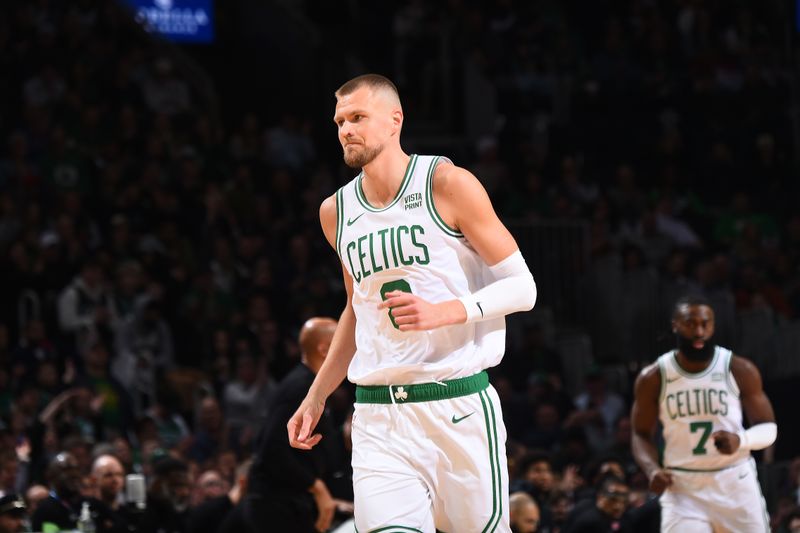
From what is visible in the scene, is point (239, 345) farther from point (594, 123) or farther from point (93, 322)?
point (594, 123)

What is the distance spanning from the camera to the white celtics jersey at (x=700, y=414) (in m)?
8.57

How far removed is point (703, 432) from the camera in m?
8.58

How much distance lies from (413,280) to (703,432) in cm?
365

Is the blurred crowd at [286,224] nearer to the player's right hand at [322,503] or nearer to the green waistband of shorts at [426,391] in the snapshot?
the player's right hand at [322,503]

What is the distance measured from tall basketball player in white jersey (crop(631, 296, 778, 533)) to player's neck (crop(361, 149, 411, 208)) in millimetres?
3462

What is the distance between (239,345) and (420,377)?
8.70m

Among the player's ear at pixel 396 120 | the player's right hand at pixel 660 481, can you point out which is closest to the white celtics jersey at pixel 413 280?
the player's ear at pixel 396 120

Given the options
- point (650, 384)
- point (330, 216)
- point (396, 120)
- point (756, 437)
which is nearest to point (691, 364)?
point (650, 384)

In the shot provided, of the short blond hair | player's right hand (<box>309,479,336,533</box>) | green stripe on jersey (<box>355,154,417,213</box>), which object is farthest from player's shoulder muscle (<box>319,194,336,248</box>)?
player's right hand (<box>309,479,336,533</box>)

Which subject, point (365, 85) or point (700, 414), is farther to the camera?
point (700, 414)

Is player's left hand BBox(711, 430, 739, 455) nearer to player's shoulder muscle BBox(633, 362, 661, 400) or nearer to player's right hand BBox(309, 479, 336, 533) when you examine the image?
player's shoulder muscle BBox(633, 362, 661, 400)

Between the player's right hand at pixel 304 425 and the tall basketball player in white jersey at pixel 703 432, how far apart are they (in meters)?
3.33

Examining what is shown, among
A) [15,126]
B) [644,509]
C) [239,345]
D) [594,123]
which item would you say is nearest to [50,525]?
[644,509]

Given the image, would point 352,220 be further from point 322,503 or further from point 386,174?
point 322,503
